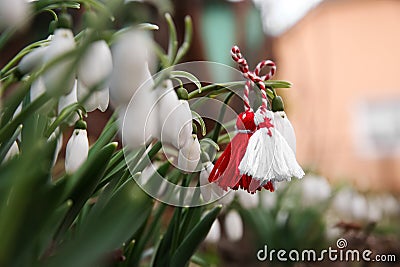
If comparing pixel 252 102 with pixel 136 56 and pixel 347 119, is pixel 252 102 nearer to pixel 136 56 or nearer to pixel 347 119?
pixel 136 56

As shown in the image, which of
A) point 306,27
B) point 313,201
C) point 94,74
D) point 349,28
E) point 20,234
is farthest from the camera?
point 349,28

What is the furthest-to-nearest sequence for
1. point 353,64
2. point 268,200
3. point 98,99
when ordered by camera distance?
point 353,64 < point 268,200 < point 98,99

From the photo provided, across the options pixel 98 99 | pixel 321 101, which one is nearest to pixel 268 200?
pixel 98 99

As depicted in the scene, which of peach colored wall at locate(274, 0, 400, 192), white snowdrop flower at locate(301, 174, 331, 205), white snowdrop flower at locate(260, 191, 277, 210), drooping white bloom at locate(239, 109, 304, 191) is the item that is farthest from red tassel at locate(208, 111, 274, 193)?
peach colored wall at locate(274, 0, 400, 192)

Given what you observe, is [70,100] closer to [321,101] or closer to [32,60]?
[32,60]

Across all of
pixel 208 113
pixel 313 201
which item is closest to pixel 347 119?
pixel 313 201

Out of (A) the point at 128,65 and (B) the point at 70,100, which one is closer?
(A) the point at 128,65

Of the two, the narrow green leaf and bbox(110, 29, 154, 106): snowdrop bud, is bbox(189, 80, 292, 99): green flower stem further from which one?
bbox(110, 29, 154, 106): snowdrop bud
